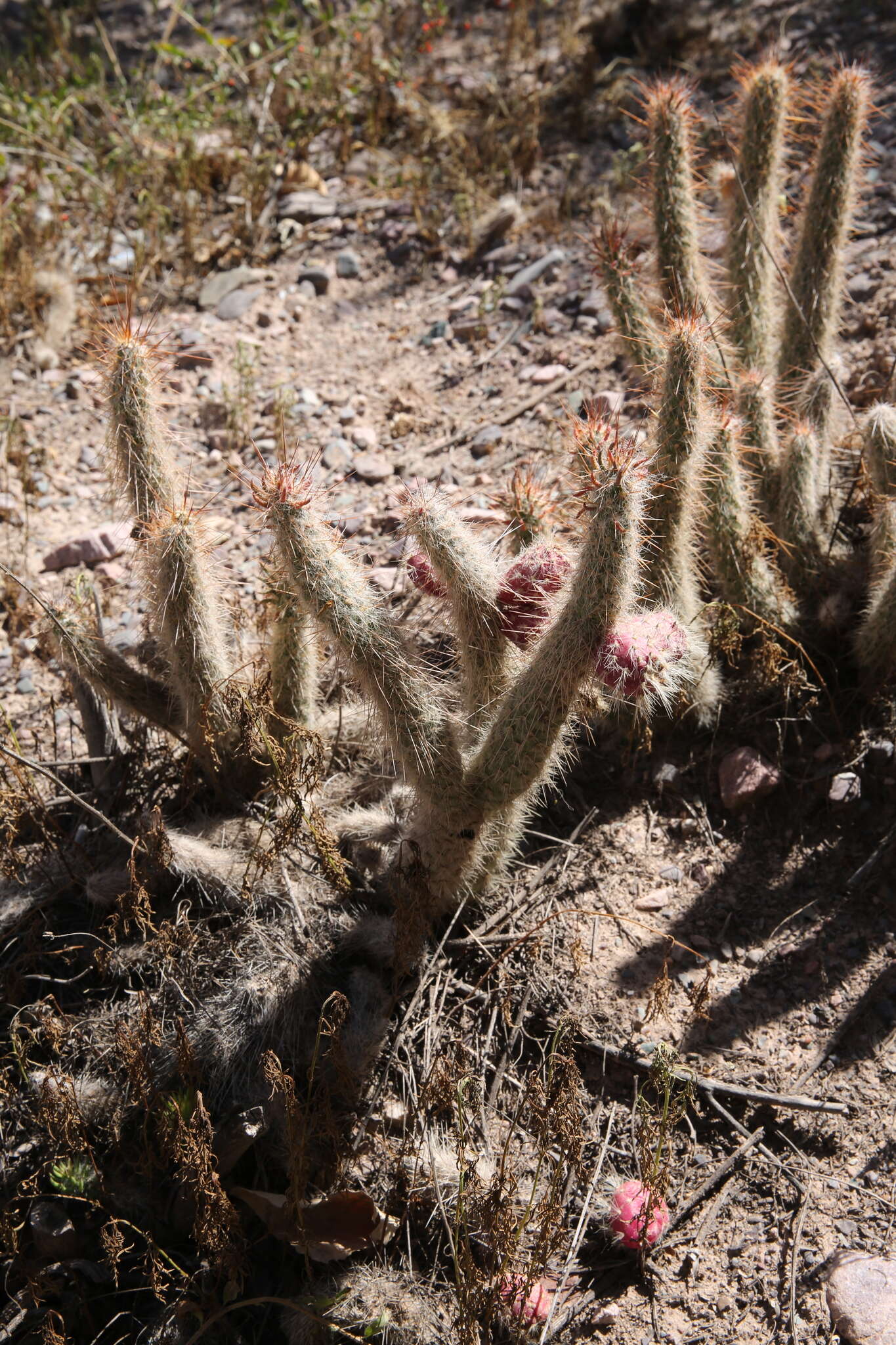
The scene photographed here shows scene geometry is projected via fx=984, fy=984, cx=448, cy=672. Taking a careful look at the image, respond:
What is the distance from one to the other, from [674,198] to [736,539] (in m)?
1.19

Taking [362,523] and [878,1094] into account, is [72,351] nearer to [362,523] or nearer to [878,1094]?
[362,523]

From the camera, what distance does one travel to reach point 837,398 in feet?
11.3

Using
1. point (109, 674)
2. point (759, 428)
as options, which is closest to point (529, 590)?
point (109, 674)

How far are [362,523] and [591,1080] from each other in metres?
2.23

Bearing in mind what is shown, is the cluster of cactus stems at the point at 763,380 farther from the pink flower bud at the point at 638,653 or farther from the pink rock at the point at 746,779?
the pink flower bud at the point at 638,653

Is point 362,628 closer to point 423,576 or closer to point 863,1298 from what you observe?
point 423,576

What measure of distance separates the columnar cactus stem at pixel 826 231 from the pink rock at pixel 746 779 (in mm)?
1377

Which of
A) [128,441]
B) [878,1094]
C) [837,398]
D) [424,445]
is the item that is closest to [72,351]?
[424,445]

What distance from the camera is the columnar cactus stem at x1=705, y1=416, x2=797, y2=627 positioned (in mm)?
2904

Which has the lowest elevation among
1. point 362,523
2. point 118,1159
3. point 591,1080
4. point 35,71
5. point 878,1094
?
point 118,1159

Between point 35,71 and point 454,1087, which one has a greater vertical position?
point 35,71

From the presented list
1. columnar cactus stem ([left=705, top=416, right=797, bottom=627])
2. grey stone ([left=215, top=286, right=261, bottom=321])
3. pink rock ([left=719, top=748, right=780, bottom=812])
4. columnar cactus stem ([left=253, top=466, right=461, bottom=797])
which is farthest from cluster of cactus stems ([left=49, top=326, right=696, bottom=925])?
grey stone ([left=215, top=286, right=261, bottom=321])

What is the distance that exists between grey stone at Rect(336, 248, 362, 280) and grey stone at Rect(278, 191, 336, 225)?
0.38 m

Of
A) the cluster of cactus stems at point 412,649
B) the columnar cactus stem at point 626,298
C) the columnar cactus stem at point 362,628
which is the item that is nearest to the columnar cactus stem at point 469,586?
the cluster of cactus stems at point 412,649
